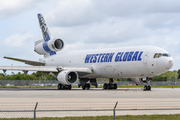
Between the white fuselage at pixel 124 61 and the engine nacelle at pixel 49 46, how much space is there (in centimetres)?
213

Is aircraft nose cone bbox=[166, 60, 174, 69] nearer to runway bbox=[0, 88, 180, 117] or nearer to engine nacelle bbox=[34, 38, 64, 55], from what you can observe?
runway bbox=[0, 88, 180, 117]

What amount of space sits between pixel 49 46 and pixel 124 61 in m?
12.3

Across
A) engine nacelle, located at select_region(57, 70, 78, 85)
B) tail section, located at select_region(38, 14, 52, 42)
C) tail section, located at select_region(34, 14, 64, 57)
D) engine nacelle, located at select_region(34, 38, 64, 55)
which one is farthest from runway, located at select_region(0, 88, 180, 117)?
tail section, located at select_region(38, 14, 52, 42)

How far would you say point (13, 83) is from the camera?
70.7 m

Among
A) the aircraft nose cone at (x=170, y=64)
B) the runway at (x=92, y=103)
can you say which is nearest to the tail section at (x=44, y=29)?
the aircraft nose cone at (x=170, y=64)

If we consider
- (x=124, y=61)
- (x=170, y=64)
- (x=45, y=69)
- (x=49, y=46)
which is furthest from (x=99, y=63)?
(x=170, y=64)

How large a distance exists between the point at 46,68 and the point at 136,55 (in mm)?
10485

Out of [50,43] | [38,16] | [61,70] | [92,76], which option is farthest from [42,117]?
[38,16]

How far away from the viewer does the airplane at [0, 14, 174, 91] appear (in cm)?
2939

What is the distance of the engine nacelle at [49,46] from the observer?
39344 mm

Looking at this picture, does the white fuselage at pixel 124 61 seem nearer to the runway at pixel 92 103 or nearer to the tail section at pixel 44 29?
the tail section at pixel 44 29

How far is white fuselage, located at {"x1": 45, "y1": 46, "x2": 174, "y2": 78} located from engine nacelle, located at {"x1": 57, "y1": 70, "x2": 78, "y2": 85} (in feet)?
9.69

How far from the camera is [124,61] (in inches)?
1239

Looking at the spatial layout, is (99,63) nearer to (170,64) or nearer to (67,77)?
(67,77)
